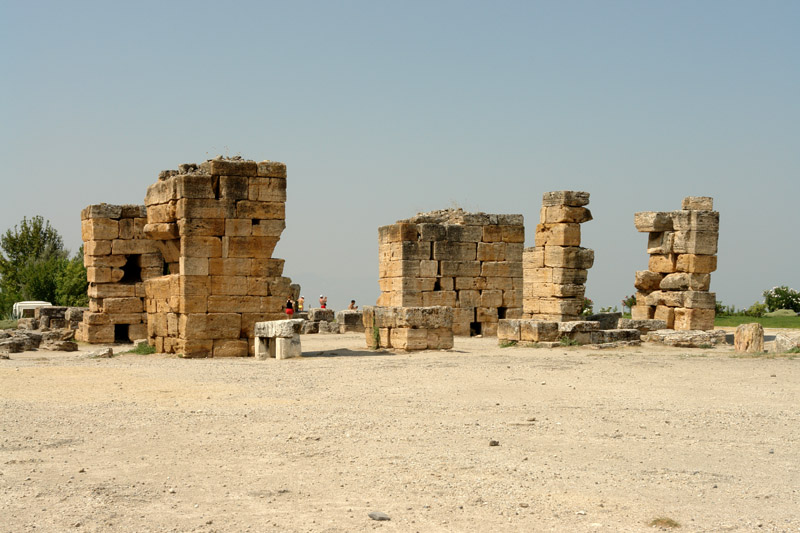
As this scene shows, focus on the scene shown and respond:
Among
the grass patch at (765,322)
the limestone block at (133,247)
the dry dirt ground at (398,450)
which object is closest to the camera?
the dry dirt ground at (398,450)

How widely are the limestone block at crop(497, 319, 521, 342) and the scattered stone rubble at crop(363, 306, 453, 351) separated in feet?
6.79

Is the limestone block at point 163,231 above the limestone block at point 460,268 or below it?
above

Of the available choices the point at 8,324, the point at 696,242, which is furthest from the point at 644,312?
the point at 8,324

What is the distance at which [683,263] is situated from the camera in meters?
20.8

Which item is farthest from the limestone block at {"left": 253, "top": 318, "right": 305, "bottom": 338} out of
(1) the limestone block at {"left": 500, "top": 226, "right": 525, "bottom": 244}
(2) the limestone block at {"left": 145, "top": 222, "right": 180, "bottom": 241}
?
(1) the limestone block at {"left": 500, "top": 226, "right": 525, "bottom": 244}

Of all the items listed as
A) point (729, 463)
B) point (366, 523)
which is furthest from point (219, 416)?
point (729, 463)

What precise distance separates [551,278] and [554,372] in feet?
28.5

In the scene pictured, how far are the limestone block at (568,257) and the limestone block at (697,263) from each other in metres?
2.03

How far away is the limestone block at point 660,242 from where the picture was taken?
21.1 metres

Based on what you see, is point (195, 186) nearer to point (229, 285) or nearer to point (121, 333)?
point (229, 285)

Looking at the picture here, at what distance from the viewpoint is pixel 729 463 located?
6922mm

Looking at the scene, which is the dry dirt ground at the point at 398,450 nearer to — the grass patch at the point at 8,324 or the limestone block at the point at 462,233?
the limestone block at the point at 462,233

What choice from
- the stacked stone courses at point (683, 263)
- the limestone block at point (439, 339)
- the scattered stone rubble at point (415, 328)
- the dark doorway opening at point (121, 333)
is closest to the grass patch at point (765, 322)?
the stacked stone courses at point (683, 263)

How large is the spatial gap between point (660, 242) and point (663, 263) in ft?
1.65
